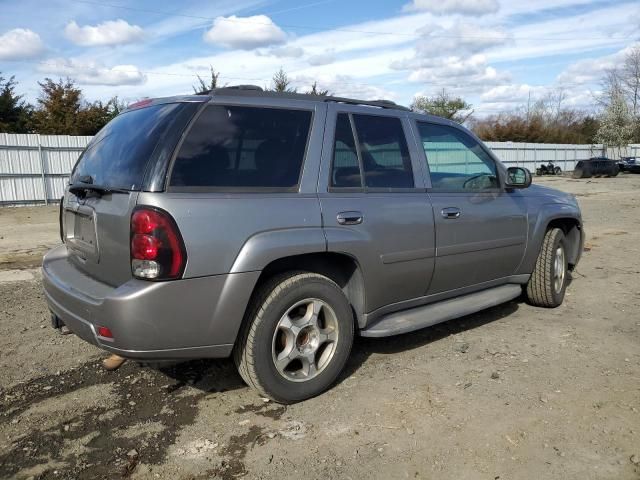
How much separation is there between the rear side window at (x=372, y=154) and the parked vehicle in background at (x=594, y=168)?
35.4m

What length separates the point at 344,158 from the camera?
3.69m

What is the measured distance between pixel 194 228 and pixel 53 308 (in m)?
1.33

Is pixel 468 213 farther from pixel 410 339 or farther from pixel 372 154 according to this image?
pixel 410 339

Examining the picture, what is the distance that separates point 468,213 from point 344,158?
125 cm

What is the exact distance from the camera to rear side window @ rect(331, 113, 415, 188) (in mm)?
3664

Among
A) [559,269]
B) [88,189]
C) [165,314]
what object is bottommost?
[559,269]

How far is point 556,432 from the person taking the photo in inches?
121

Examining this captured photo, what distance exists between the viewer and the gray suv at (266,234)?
290 centimetres

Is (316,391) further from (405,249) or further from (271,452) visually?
(405,249)

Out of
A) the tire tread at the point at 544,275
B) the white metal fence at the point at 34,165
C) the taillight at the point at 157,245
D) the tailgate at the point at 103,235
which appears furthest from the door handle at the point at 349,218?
the white metal fence at the point at 34,165

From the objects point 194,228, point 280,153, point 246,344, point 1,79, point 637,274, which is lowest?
point 637,274

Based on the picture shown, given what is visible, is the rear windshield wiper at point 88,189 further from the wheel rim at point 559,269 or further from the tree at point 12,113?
the tree at point 12,113

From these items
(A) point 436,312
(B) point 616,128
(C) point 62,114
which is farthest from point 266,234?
(B) point 616,128

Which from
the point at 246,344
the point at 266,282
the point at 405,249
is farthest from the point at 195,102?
the point at 405,249
